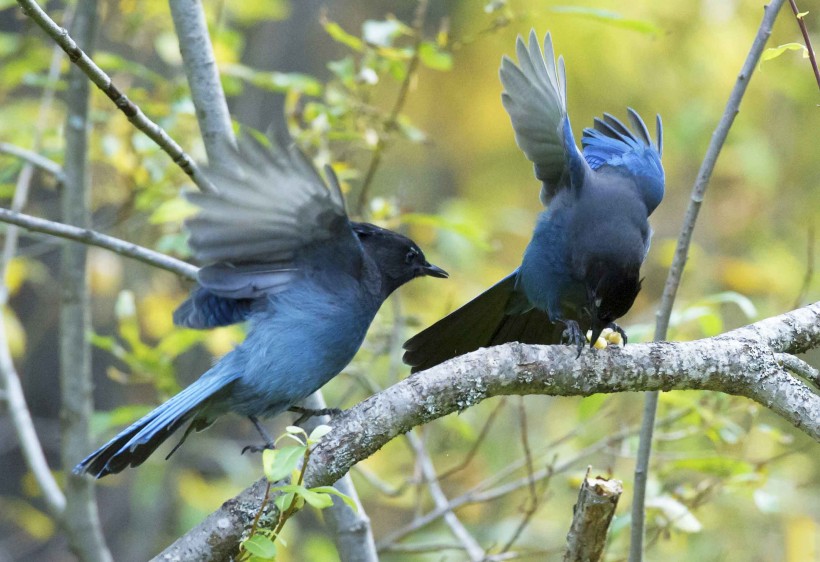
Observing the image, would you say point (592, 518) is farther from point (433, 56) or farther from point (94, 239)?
point (433, 56)

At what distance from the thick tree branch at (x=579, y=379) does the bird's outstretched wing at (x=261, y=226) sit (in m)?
0.83

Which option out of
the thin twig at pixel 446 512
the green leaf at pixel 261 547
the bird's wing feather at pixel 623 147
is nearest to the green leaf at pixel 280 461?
the green leaf at pixel 261 547

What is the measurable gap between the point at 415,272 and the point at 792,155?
209 inches

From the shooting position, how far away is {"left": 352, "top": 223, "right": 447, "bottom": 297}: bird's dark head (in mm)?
4031

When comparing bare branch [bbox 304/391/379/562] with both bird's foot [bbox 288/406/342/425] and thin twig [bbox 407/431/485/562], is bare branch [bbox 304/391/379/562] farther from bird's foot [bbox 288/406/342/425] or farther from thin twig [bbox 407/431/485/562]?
thin twig [bbox 407/431/485/562]

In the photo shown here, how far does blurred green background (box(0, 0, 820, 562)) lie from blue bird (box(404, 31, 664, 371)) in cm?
34

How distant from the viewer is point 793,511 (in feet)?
23.2

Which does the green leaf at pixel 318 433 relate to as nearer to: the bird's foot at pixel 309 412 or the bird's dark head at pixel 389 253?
the bird's foot at pixel 309 412

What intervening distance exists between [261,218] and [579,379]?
46.6 inches

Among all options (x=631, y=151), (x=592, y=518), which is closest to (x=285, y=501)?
(x=592, y=518)

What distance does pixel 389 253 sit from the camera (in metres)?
4.05

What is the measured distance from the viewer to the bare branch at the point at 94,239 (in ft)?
10.4

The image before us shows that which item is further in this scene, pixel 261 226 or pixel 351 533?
pixel 351 533

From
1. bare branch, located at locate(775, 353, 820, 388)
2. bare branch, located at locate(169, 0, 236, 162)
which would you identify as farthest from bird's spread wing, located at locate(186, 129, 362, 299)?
→ bare branch, located at locate(775, 353, 820, 388)
